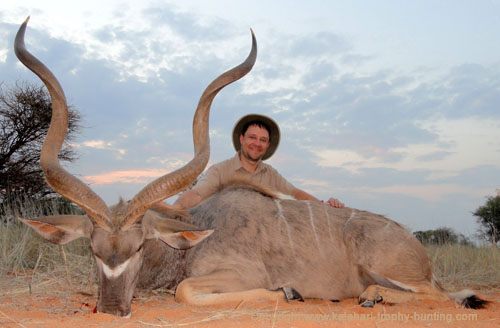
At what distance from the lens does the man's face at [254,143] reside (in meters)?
5.74

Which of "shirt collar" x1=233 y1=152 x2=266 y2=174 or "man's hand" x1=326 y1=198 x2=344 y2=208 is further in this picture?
"shirt collar" x1=233 y1=152 x2=266 y2=174

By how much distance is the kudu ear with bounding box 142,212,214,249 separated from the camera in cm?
383

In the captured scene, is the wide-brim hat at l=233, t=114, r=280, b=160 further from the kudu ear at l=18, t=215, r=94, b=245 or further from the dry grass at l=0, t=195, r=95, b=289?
the kudu ear at l=18, t=215, r=94, b=245

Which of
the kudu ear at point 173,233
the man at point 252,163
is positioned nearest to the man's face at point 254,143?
the man at point 252,163

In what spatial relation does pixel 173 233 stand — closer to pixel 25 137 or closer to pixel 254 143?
pixel 254 143

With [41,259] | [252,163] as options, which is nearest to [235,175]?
[252,163]

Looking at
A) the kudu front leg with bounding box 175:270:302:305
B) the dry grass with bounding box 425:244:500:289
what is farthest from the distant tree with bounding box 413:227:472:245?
the kudu front leg with bounding box 175:270:302:305

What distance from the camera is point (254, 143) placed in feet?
18.8

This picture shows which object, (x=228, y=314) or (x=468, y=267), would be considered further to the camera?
(x=468, y=267)

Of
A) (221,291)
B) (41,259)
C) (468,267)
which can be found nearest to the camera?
(221,291)

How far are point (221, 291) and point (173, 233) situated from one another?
0.57m

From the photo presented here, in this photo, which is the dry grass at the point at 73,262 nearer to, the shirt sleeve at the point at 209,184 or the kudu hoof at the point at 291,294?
the shirt sleeve at the point at 209,184

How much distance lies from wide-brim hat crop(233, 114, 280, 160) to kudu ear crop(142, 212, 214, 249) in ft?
7.99

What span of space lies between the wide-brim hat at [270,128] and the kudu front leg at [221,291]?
2.49 meters
